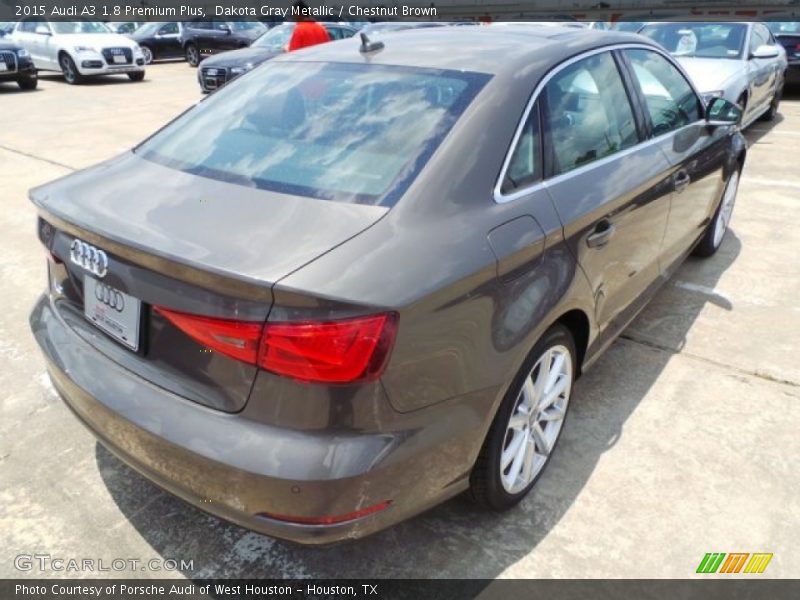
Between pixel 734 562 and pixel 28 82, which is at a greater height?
pixel 28 82

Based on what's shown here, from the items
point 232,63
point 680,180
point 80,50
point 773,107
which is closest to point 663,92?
point 680,180

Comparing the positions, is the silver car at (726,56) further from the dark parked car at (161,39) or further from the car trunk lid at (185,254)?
the dark parked car at (161,39)

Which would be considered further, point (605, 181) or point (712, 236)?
point (712, 236)

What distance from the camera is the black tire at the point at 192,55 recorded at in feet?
63.2

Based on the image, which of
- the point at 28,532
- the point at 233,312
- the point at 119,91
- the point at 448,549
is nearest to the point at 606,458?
the point at 448,549

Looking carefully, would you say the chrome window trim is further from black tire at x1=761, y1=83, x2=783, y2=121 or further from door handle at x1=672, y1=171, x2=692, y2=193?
black tire at x1=761, y1=83, x2=783, y2=121

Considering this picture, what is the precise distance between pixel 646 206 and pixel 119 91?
1321 centimetres

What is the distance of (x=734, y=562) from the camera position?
220cm

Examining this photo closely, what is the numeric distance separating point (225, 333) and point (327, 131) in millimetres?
926

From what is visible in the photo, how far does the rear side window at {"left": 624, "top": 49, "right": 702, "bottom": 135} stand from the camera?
10.5ft

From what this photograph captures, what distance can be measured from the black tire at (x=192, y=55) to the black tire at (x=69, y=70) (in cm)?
519

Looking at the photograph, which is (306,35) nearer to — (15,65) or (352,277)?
(352,277)

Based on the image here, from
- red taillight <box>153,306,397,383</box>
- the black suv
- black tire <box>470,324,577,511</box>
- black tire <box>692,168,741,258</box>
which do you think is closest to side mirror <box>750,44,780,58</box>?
black tire <box>692,168,741,258</box>

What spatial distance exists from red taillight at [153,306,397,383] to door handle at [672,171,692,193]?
88.4 inches
